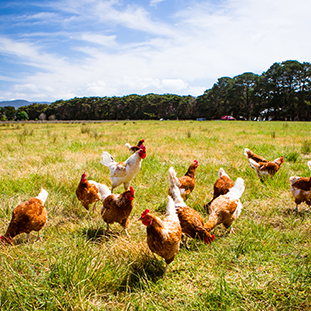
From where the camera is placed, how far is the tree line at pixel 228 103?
4500 cm

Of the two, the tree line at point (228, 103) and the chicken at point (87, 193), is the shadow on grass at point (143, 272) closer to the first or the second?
the chicken at point (87, 193)

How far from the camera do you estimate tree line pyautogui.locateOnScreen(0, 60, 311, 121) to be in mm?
45000

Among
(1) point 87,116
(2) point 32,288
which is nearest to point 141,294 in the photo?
(2) point 32,288

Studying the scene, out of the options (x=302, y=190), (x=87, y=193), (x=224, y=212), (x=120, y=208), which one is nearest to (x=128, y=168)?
(x=87, y=193)

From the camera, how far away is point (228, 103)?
56625 mm

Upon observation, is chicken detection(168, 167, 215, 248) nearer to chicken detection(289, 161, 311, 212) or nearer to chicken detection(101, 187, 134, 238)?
chicken detection(101, 187, 134, 238)

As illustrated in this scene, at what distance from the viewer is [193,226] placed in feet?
8.36

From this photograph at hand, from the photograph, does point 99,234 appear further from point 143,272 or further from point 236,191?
point 236,191

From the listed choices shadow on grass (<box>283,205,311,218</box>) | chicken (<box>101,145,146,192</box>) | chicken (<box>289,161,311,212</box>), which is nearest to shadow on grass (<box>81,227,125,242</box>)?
chicken (<box>101,145,146,192</box>)

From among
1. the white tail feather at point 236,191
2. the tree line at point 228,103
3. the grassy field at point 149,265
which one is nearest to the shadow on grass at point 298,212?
the grassy field at point 149,265

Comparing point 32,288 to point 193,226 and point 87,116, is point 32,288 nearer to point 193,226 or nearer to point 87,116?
point 193,226

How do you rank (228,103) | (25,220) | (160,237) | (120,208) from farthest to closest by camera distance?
1. (228,103)
2. (120,208)
3. (25,220)
4. (160,237)

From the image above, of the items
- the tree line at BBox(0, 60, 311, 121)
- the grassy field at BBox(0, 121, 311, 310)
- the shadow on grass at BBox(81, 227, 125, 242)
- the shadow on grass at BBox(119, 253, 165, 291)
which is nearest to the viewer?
the grassy field at BBox(0, 121, 311, 310)

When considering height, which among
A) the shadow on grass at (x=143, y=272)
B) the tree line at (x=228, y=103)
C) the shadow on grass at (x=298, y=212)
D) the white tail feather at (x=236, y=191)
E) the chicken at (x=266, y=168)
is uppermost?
the tree line at (x=228, y=103)
